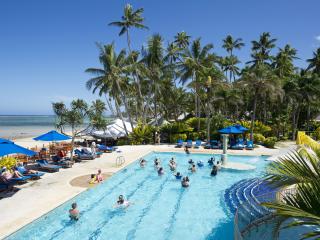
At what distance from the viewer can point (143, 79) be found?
1539 inches

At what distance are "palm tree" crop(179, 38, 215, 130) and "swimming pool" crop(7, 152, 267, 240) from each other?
16.6 metres

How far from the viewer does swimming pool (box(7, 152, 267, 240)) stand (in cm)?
Result: 1000

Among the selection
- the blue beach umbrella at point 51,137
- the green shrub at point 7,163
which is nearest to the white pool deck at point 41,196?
the green shrub at point 7,163

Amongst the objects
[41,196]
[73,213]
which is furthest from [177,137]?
[73,213]

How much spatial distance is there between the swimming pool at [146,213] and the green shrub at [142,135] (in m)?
12.5

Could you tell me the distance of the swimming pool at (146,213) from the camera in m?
10.0

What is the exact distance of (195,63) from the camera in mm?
31875

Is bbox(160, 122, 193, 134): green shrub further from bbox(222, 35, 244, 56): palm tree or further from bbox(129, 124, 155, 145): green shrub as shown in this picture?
bbox(222, 35, 244, 56): palm tree

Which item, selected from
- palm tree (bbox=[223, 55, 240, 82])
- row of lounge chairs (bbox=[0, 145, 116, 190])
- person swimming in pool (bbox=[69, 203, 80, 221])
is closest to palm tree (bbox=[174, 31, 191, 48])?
palm tree (bbox=[223, 55, 240, 82])

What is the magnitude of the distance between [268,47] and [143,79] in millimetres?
26533

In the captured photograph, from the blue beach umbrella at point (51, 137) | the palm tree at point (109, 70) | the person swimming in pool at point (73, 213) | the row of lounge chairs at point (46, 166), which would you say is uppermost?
the palm tree at point (109, 70)

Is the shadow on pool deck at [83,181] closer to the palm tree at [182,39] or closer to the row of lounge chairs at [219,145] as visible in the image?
the row of lounge chairs at [219,145]

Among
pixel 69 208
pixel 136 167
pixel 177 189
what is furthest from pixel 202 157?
pixel 69 208

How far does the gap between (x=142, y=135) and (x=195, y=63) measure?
33.0 ft
